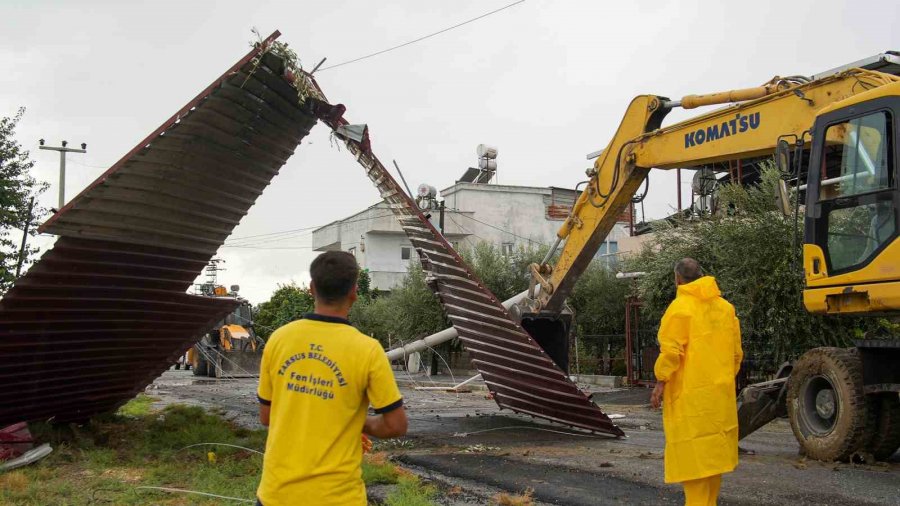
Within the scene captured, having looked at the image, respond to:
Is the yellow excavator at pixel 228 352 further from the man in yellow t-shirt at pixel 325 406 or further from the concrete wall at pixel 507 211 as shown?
the man in yellow t-shirt at pixel 325 406

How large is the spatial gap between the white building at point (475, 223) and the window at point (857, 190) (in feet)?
110

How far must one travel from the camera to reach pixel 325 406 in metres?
2.97

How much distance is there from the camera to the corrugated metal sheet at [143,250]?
7.00 m

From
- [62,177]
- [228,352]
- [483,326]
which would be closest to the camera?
[483,326]

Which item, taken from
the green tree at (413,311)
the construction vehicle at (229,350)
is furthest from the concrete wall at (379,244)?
the construction vehicle at (229,350)

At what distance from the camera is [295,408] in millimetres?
3004

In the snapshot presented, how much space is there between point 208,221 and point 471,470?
12.5 feet

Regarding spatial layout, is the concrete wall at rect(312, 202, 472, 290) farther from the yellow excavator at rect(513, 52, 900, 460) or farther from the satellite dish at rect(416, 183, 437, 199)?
the yellow excavator at rect(513, 52, 900, 460)

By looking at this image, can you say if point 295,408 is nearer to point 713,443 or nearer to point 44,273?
point 713,443

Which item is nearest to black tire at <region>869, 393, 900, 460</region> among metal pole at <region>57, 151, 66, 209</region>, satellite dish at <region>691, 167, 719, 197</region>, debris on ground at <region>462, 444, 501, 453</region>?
debris on ground at <region>462, 444, 501, 453</region>

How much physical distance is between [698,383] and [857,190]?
11.8 feet

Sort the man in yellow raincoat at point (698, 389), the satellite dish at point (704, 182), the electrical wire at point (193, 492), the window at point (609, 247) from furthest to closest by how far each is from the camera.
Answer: the window at point (609, 247), the satellite dish at point (704, 182), the electrical wire at point (193, 492), the man in yellow raincoat at point (698, 389)

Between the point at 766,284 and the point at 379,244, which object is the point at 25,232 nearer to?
the point at 766,284

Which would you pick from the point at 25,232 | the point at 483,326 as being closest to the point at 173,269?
the point at 483,326
